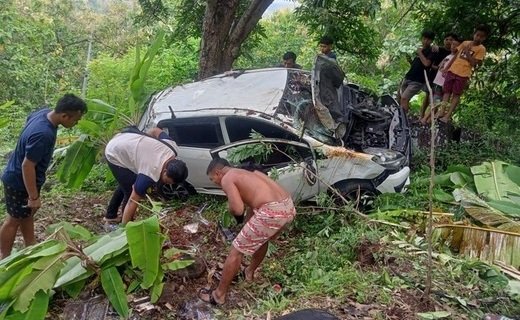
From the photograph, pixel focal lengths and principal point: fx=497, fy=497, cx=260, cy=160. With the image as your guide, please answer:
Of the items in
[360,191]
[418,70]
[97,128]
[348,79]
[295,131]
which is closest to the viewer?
[295,131]

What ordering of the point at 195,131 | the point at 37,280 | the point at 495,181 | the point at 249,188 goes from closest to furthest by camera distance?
the point at 37,280
the point at 249,188
the point at 495,181
the point at 195,131

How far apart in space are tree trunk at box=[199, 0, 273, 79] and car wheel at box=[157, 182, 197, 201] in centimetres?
330

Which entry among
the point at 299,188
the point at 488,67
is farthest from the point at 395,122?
the point at 488,67

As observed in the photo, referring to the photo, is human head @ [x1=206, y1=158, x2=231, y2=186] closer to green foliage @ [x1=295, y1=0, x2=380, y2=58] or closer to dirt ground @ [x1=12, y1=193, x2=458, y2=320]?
dirt ground @ [x1=12, y1=193, x2=458, y2=320]

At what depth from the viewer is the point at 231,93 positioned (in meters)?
6.89

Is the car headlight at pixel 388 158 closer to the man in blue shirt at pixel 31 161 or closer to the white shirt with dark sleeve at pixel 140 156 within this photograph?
the white shirt with dark sleeve at pixel 140 156

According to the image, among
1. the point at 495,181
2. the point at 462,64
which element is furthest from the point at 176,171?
the point at 462,64

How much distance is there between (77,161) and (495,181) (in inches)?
212

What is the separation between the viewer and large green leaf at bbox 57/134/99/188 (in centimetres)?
667

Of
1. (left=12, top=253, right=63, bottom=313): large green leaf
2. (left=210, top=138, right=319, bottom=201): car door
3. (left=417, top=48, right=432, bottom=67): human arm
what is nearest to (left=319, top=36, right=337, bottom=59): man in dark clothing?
(left=417, top=48, right=432, bottom=67): human arm

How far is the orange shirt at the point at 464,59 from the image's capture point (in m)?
7.97

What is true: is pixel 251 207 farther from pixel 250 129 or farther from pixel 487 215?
pixel 487 215

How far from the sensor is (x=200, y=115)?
655 cm

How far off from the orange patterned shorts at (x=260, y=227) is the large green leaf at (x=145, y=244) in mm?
725
